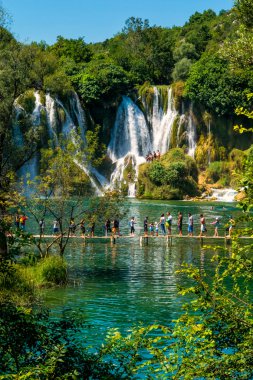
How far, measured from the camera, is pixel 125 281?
2859 cm

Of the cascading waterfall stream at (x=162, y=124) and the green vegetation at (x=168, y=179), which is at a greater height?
the cascading waterfall stream at (x=162, y=124)

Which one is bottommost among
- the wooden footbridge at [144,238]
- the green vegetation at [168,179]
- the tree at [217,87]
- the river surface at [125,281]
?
the river surface at [125,281]

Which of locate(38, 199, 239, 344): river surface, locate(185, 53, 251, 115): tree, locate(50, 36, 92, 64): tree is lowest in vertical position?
locate(38, 199, 239, 344): river surface

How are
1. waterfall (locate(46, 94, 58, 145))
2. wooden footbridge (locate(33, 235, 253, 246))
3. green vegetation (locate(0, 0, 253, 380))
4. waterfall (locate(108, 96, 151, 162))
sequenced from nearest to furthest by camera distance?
green vegetation (locate(0, 0, 253, 380))
wooden footbridge (locate(33, 235, 253, 246))
waterfall (locate(46, 94, 58, 145))
waterfall (locate(108, 96, 151, 162))

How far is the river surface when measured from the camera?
21891 millimetres

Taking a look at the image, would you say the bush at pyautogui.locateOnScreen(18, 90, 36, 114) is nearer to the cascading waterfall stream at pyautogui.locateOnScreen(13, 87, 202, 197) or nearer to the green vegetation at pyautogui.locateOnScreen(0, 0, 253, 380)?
the green vegetation at pyautogui.locateOnScreen(0, 0, 253, 380)

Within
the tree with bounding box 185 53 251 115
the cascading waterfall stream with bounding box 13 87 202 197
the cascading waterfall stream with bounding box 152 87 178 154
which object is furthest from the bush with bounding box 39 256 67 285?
the cascading waterfall stream with bounding box 152 87 178 154

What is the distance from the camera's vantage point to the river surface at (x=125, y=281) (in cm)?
2189

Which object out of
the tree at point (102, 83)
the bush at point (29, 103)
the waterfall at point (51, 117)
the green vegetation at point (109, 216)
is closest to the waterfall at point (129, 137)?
the tree at point (102, 83)

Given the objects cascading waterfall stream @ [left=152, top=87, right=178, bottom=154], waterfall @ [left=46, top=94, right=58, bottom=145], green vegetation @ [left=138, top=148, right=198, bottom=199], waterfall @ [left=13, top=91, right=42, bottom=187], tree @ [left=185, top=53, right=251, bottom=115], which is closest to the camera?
waterfall @ [left=13, top=91, right=42, bottom=187]

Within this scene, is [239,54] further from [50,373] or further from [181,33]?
[181,33]

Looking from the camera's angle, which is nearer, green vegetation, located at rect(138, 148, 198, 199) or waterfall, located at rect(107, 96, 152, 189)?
green vegetation, located at rect(138, 148, 198, 199)

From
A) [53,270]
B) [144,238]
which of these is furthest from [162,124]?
[53,270]

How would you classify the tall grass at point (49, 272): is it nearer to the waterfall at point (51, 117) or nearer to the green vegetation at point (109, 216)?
the green vegetation at point (109, 216)
